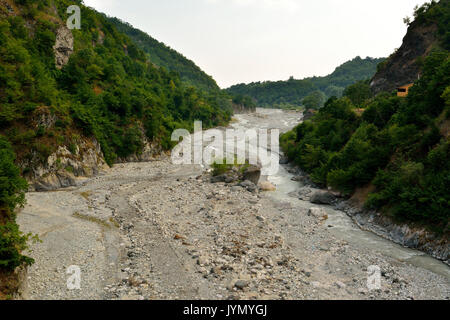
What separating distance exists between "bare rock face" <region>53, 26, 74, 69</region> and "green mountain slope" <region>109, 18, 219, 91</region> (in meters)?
123

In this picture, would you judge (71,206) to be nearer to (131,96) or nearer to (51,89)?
(51,89)

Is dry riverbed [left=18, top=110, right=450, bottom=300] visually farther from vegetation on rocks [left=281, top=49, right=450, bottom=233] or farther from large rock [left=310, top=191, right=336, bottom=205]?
vegetation on rocks [left=281, top=49, right=450, bottom=233]

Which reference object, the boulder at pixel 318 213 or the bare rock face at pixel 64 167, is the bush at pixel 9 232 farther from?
the boulder at pixel 318 213

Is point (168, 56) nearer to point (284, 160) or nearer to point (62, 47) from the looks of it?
point (62, 47)

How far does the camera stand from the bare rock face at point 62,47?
47.9 meters

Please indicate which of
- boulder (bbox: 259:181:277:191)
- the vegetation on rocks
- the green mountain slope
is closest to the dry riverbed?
the vegetation on rocks

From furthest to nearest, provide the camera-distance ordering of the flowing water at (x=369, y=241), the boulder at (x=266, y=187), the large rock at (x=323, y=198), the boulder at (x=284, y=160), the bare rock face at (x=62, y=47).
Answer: the boulder at (x=284, y=160) → the bare rock face at (x=62, y=47) → the boulder at (x=266, y=187) → the large rock at (x=323, y=198) → the flowing water at (x=369, y=241)

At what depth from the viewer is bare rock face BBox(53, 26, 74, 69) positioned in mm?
47938

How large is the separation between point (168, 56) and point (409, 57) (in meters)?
149

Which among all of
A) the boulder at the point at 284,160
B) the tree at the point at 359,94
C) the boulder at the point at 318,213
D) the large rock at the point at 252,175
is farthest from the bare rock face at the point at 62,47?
the tree at the point at 359,94

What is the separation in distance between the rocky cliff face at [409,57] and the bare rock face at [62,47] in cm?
6229

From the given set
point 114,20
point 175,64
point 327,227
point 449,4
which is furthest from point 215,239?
point 114,20

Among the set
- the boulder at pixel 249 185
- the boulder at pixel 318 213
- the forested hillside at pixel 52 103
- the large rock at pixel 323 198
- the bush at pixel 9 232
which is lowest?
the boulder at pixel 318 213

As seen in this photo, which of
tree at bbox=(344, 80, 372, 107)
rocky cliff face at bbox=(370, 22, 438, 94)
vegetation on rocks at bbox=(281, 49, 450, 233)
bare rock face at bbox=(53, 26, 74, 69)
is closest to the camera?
vegetation on rocks at bbox=(281, 49, 450, 233)
